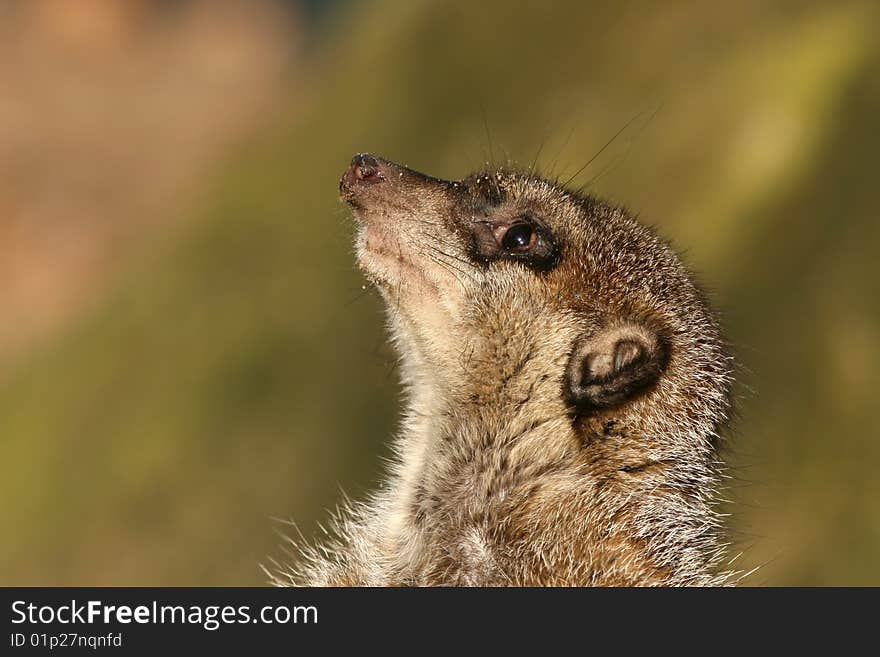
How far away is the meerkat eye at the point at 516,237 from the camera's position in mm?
4160

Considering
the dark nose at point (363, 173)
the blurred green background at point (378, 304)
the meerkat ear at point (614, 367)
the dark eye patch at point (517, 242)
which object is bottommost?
the meerkat ear at point (614, 367)

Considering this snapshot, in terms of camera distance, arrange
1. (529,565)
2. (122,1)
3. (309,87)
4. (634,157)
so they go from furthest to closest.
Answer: (122,1) → (309,87) → (634,157) → (529,565)

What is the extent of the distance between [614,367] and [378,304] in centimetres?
378

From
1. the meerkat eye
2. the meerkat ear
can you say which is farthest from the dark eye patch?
the meerkat ear

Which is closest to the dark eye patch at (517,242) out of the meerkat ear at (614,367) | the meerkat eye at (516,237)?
the meerkat eye at (516,237)

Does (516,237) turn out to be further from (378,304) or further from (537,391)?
(378,304)

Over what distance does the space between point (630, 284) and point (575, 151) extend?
5.50 m

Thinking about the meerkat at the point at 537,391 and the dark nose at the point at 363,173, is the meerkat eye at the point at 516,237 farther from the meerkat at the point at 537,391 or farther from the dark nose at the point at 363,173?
→ the dark nose at the point at 363,173

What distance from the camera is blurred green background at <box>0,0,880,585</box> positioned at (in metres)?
7.27

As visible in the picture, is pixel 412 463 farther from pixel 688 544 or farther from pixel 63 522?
pixel 63 522

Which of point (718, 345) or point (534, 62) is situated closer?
point (718, 345)

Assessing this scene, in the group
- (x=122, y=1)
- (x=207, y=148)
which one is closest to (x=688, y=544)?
(x=207, y=148)

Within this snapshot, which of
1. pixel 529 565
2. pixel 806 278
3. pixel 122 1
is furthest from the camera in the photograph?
pixel 122 1

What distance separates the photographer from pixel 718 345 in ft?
13.8
